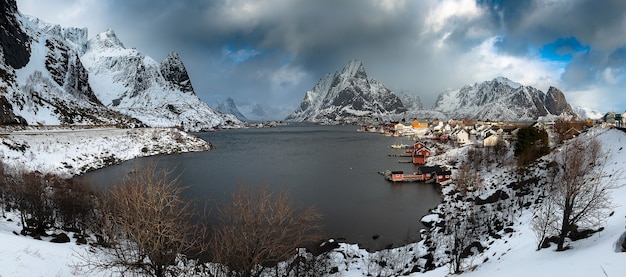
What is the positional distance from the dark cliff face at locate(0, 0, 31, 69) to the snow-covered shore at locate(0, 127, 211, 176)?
58.6 meters

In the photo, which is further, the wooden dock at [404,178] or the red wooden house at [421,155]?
the red wooden house at [421,155]

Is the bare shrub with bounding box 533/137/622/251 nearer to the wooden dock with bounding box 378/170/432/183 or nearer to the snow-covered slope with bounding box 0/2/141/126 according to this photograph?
the wooden dock with bounding box 378/170/432/183

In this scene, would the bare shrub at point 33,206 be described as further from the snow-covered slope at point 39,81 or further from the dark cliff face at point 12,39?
the dark cliff face at point 12,39

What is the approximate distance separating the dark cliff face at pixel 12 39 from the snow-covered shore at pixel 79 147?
58.6 meters

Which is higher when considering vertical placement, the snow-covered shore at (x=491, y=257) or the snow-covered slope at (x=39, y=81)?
the snow-covered slope at (x=39, y=81)

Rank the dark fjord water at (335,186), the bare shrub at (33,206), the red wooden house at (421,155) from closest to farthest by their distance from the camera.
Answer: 1. the bare shrub at (33,206)
2. the dark fjord water at (335,186)
3. the red wooden house at (421,155)

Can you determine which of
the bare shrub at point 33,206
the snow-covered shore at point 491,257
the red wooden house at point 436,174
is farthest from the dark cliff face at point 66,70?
the red wooden house at point 436,174

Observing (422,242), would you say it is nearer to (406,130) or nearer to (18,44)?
(406,130)

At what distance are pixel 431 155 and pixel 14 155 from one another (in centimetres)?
7452

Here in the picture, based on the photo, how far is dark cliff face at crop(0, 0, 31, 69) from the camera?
336 feet

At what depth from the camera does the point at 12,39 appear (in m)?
105

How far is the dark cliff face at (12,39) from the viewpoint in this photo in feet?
336

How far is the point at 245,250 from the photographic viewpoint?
13367mm

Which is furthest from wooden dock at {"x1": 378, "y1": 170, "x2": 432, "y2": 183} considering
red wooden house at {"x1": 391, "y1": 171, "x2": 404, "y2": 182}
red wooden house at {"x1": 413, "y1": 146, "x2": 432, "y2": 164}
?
red wooden house at {"x1": 413, "y1": 146, "x2": 432, "y2": 164}
